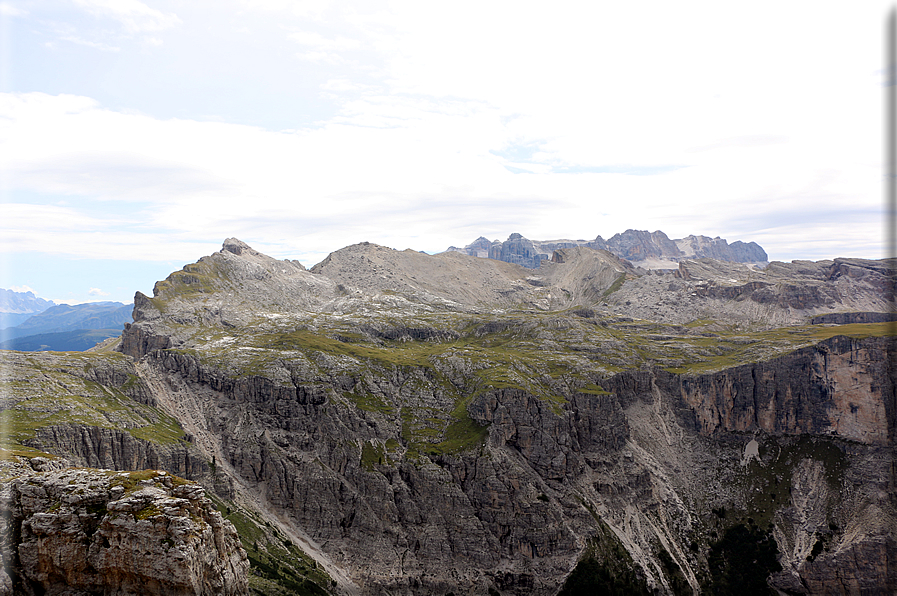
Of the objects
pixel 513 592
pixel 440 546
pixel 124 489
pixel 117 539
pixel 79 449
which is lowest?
pixel 513 592

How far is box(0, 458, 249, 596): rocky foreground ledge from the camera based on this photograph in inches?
2800

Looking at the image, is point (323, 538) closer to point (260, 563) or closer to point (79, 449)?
point (260, 563)

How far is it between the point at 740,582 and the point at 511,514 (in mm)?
86252

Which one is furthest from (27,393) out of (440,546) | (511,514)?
(511,514)

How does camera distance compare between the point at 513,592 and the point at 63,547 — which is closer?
the point at 63,547

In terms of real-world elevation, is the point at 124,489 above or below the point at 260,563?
above

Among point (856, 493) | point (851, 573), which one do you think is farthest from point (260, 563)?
point (856, 493)

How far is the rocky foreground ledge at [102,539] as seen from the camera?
71.1m

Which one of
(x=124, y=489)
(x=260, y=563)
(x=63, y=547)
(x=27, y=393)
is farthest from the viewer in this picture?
(x=27, y=393)

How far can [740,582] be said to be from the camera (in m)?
191

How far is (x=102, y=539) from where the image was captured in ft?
244

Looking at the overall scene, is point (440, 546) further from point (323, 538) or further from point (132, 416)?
point (132, 416)

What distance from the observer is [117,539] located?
74312mm

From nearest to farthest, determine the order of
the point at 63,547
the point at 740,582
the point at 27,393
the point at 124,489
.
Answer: the point at 63,547
the point at 124,489
the point at 27,393
the point at 740,582
